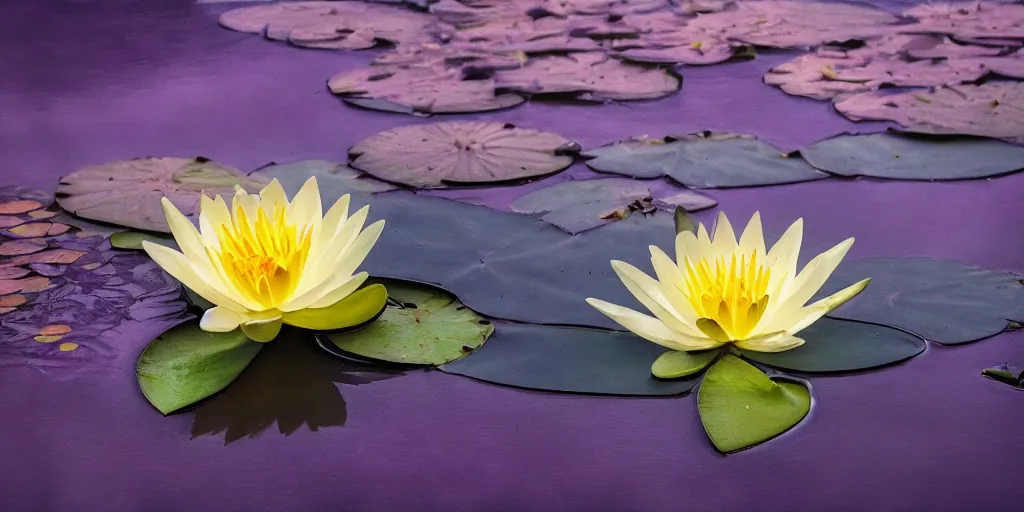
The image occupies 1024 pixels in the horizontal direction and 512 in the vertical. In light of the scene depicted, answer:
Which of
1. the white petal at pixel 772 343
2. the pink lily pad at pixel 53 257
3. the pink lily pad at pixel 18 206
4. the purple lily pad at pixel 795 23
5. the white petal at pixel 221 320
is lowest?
the pink lily pad at pixel 18 206

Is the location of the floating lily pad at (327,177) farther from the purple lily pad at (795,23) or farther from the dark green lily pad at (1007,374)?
the purple lily pad at (795,23)

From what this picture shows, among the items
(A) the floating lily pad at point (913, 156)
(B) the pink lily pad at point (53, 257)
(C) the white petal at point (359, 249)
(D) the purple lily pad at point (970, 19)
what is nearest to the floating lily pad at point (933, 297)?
(A) the floating lily pad at point (913, 156)

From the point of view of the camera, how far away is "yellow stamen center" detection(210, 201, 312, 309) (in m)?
1.62

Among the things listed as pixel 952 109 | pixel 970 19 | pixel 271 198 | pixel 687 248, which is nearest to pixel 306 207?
pixel 271 198

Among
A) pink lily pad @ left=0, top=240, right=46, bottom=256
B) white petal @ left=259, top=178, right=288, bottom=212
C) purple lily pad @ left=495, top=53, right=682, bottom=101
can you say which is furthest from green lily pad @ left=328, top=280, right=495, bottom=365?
purple lily pad @ left=495, top=53, right=682, bottom=101

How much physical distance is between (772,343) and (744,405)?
0.14 metres

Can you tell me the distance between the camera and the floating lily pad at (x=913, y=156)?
2.37 m

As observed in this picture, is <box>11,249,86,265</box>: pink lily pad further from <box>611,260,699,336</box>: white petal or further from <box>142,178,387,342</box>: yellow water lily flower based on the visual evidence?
<box>611,260,699,336</box>: white petal

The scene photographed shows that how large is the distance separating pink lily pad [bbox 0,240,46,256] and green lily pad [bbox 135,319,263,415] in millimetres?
517

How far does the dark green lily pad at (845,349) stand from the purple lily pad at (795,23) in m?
2.02

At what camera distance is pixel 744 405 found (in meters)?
1.50

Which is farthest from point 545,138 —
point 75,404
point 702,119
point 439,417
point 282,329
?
point 75,404

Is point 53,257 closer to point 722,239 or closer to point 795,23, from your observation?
point 722,239

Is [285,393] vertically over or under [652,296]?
under
